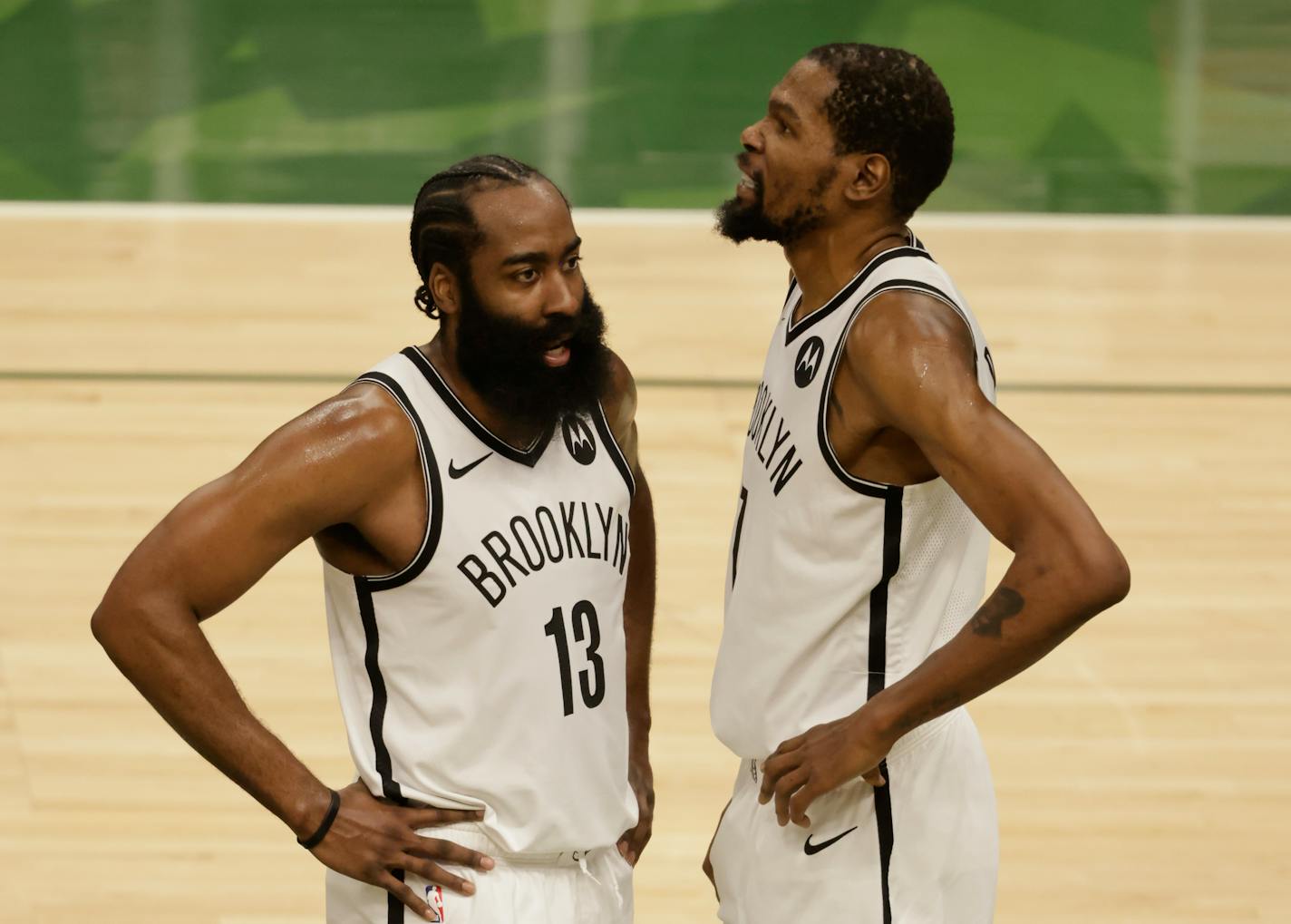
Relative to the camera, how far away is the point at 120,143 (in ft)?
29.1

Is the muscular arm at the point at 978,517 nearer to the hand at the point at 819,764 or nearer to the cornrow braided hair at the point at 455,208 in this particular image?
the hand at the point at 819,764

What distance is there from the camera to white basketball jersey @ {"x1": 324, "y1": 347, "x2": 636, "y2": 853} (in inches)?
82.0

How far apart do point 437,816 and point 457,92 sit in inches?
287

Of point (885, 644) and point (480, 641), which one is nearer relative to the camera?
point (480, 641)

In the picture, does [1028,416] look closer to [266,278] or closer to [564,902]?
[266,278]

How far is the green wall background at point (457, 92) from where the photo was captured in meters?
8.87

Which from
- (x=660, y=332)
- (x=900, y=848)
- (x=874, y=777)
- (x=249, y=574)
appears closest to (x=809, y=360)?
(x=874, y=777)

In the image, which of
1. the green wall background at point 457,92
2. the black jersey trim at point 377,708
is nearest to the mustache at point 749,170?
the black jersey trim at point 377,708

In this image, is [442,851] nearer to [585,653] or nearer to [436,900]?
[436,900]

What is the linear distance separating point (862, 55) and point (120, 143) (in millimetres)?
7340

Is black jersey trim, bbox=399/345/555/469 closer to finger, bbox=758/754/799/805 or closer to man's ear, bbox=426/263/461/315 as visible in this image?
man's ear, bbox=426/263/461/315

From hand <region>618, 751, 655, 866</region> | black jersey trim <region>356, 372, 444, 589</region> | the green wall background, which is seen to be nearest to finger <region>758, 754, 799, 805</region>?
hand <region>618, 751, 655, 866</region>

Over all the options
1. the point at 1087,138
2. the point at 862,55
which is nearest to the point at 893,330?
the point at 862,55

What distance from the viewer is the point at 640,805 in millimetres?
2516
